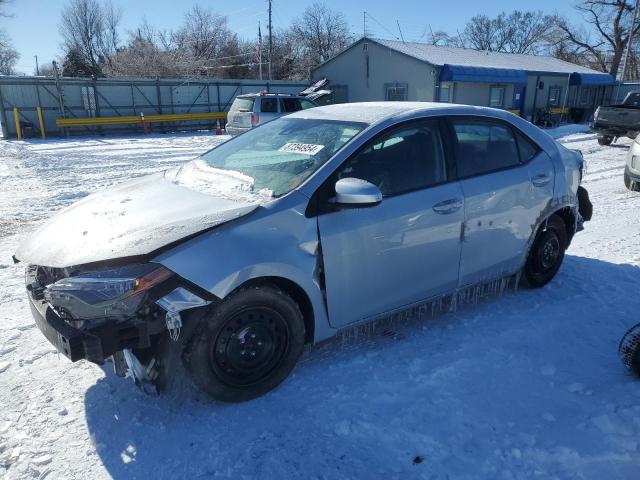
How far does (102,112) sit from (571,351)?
2270cm

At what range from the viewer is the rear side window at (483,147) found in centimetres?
371

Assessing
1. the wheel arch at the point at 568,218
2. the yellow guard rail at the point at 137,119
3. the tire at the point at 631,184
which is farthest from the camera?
the yellow guard rail at the point at 137,119

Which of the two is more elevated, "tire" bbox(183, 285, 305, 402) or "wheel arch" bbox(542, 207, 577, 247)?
"wheel arch" bbox(542, 207, 577, 247)

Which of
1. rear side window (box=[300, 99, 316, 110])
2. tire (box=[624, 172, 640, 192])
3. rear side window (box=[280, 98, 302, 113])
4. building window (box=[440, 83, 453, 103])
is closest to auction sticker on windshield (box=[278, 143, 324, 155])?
tire (box=[624, 172, 640, 192])

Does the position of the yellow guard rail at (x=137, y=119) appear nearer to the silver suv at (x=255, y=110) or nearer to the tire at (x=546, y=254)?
the silver suv at (x=255, y=110)

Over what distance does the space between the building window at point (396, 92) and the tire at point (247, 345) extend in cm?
2248

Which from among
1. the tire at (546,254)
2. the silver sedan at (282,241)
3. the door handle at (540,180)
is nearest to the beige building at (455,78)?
the tire at (546,254)

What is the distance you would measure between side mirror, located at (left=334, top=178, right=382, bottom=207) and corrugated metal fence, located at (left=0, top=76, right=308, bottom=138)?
20479 mm

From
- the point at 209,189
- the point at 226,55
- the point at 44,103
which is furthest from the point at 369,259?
the point at 226,55

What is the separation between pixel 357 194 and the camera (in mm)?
2838

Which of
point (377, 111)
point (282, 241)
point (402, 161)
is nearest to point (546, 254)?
point (402, 161)

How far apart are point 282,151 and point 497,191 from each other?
172 cm

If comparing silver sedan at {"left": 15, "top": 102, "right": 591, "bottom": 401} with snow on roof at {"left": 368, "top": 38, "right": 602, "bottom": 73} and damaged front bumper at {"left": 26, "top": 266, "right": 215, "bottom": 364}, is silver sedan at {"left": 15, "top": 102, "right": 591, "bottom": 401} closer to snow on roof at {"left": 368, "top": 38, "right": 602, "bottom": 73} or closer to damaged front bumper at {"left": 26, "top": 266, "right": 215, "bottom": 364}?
damaged front bumper at {"left": 26, "top": 266, "right": 215, "bottom": 364}

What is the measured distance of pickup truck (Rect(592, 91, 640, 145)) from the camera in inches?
584
